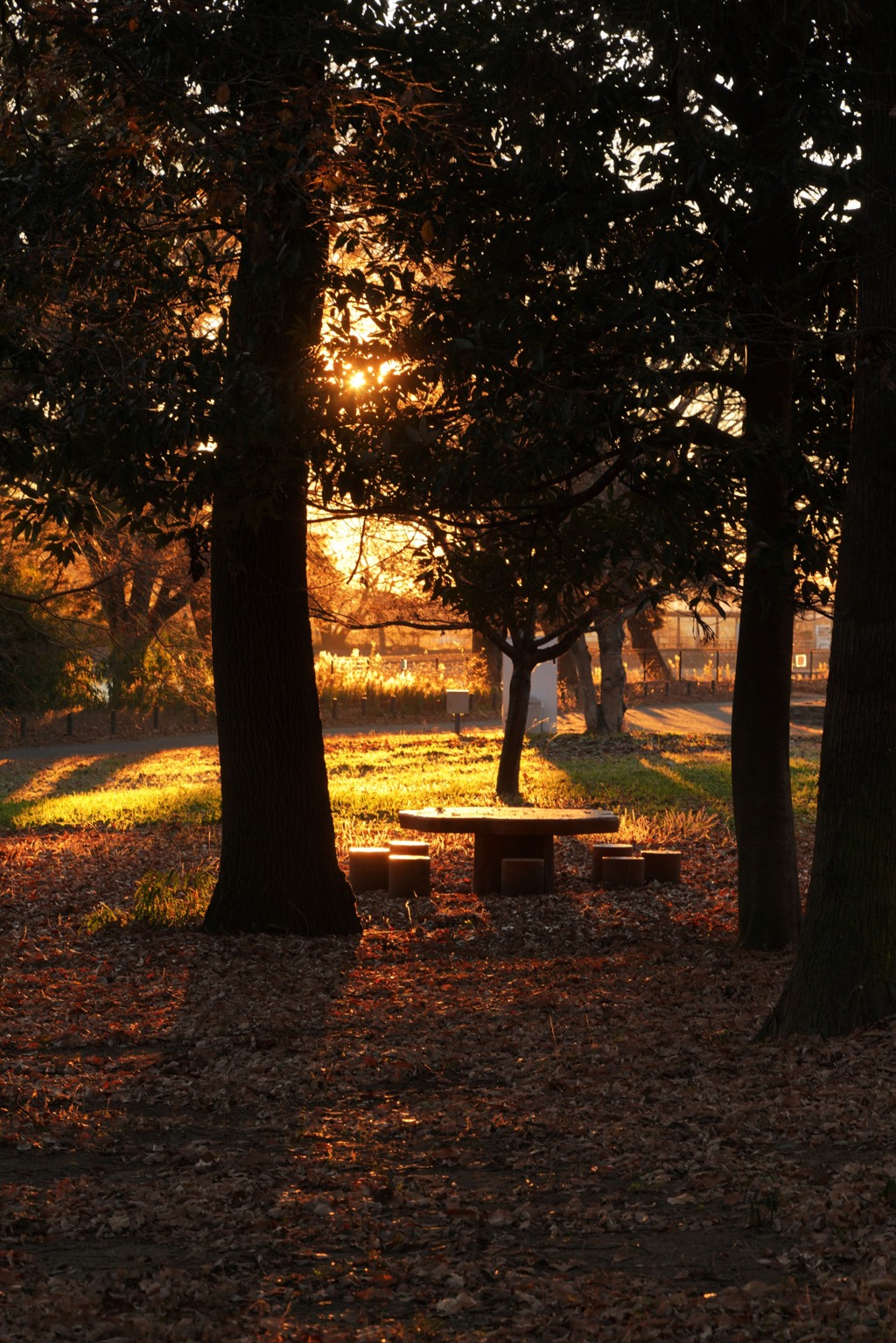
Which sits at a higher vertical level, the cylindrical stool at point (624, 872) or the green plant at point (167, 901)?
the cylindrical stool at point (624, 872)

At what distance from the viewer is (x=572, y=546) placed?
9281mm

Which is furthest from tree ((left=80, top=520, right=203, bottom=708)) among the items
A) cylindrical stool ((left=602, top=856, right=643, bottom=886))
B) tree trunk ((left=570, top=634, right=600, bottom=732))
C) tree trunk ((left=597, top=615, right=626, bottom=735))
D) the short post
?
the short post

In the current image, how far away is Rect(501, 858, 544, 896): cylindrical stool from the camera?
11234 millimetres

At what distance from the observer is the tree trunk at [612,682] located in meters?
26.6

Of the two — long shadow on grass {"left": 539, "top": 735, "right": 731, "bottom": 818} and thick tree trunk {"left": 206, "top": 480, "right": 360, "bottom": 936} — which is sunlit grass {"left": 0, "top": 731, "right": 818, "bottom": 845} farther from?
thick tree trunk {"left": 206, "top": 480, "right": 360, "bottom": 936}

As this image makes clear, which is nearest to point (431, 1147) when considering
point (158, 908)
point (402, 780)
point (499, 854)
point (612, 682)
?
point (158, 908)

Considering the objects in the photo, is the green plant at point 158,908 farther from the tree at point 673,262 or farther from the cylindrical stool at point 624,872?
the tree at point 673,262

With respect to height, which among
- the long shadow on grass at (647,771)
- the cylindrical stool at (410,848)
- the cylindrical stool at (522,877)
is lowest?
the cylindrical stool at (522,877)

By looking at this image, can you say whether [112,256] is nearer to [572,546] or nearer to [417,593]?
[572,546]

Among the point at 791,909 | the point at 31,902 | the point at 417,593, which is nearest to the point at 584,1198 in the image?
the point at 791,909

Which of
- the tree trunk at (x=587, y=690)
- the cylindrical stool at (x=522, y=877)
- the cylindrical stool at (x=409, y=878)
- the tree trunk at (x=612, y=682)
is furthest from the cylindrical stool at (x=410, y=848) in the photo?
the tree trunk at (x=587, y=690)

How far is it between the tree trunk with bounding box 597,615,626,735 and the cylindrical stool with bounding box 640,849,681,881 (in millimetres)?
14586

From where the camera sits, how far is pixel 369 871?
459 inches

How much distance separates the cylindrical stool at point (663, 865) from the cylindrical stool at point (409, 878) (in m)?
1.92
